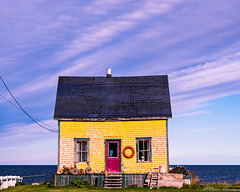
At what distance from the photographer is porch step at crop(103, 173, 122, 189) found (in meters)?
22.8

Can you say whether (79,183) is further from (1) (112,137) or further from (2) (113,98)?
(2) (113,98)

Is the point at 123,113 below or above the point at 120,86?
below

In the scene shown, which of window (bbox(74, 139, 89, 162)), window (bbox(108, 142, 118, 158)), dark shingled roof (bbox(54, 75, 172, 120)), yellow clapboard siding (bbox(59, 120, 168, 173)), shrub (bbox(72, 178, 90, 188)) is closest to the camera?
shrub (bbox(72, 178, 90, 188))

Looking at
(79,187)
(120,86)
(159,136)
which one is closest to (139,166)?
(159,136)

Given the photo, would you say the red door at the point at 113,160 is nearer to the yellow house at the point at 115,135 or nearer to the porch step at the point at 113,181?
the yellow house at the point at 115,135

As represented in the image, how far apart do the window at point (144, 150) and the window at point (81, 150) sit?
3.57m

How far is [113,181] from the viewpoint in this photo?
23438 mm

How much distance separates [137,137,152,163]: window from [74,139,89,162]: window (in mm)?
3568

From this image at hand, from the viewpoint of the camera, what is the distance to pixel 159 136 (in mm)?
24969

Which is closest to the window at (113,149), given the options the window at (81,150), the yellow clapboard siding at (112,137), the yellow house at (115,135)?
the yellow house at (115,135)

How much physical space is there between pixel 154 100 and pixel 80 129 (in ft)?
18.9

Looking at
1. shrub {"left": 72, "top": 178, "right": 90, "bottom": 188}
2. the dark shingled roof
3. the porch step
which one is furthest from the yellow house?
shrub {"left": 72, "top": 178, "right": 90, "bottom": 188}

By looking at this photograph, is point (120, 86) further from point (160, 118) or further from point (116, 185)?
point (116, 185)

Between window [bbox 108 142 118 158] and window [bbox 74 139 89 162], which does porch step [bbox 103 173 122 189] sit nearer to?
window [bbox 108 142 118 158]
